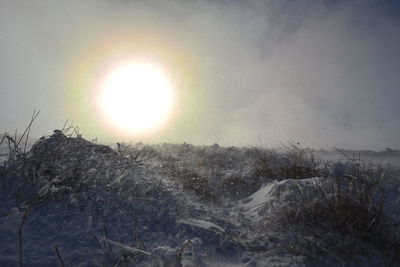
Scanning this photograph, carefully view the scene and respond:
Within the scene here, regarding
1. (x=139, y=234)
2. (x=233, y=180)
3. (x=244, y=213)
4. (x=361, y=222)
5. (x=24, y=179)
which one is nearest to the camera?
(x=139, y=234)

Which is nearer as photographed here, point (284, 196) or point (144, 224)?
point (144, 224)

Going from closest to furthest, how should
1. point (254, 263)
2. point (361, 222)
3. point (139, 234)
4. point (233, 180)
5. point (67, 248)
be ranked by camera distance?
point (67, 248)
point (254, 263)
point (139, 234)
point (361, 222)
point (233, 180)

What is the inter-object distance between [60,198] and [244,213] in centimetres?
185

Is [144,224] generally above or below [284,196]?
below

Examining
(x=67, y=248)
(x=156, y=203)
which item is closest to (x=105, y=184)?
(x=156, y=203)

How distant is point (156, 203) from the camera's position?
2.66 metres

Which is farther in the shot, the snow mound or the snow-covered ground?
the snow mound

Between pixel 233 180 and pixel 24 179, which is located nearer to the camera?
pixel 24 179

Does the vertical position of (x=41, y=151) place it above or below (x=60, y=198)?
above

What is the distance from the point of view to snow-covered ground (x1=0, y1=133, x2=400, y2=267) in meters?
1.69

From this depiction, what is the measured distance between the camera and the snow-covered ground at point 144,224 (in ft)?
5.55

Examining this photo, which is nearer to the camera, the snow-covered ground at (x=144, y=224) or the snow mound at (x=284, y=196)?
the snow-covered ground at (x=144, y=224)

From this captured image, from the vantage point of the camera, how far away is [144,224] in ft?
7.48

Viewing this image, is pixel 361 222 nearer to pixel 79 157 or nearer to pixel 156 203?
pixel 156 203
